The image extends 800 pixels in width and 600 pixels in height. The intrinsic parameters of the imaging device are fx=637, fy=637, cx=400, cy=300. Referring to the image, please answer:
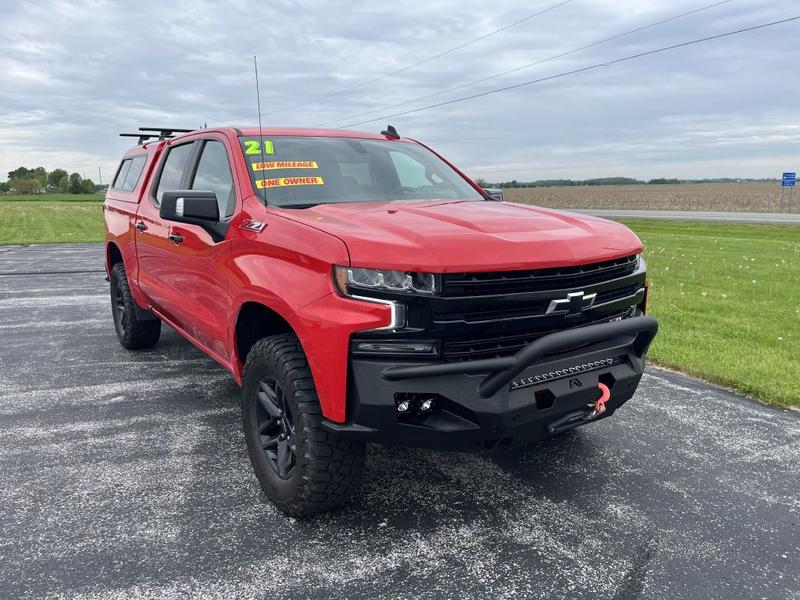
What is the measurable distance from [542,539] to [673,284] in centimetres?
785

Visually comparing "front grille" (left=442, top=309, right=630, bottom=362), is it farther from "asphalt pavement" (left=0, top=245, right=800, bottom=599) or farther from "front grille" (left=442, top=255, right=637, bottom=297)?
"asphalt pavement" (left=0, top=245, right=800, bottom=599)

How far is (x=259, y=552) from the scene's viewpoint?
2740 mm

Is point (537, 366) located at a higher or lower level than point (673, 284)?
higher

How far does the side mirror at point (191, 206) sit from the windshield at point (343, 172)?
28cm

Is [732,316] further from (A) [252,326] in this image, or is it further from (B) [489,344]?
(A) [252,326]

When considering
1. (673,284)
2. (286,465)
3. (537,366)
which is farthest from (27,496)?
(673,284)

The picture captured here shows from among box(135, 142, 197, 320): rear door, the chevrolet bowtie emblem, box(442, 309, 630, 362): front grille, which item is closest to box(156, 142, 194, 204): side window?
box(135, 142, 197, 320): rear door

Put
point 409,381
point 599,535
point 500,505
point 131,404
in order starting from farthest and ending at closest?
point 131,404, point 500,505, point 599,535, point 409,381

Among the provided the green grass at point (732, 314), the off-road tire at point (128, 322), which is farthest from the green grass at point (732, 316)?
the off-road tire at point (128, 322)

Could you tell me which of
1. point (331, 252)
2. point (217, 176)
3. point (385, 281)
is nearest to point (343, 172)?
point (217, 176)

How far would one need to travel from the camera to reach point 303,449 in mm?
2779

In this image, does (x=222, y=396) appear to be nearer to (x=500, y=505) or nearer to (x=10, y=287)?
(x=500, y=505)

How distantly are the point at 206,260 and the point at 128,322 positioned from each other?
8.57 ft

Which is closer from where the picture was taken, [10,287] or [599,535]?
[599,535]
